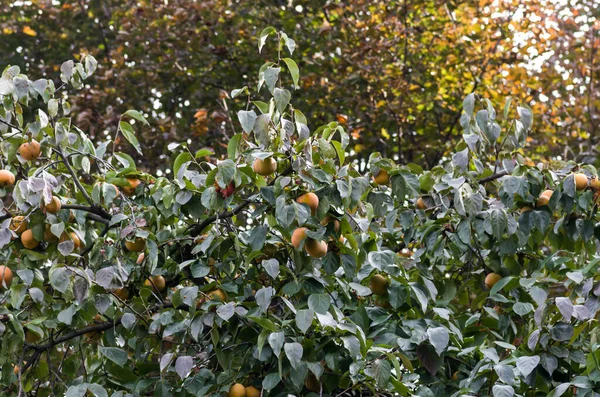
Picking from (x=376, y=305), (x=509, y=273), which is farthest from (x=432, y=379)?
(x=509, y=273)

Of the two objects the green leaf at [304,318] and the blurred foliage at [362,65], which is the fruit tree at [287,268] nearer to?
the green leaf at [304,318]

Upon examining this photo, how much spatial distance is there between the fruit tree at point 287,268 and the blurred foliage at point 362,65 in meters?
3.16

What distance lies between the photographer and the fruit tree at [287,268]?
248cm

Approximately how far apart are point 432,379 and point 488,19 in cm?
427

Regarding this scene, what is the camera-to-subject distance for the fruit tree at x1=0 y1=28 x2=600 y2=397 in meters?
2.48

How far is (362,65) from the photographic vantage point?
6.08 metres

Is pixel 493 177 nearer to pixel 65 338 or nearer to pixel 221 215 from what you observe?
pixel 221 215

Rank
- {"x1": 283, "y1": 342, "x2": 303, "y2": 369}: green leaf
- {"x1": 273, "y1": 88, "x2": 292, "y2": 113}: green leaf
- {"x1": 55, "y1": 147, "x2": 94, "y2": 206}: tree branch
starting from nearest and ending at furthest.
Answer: {"x1": 283, "y1": 342, "x2": 303, "y2": 369}: green leaf < {"x1": 273, "y1": 88, "x2": 292, "y2": 113}: green leaf < {"x1": 55, "y1": 147, "x2": 94, "y2": 206}: tree branch

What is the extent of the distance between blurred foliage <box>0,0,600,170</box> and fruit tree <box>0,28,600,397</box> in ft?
10.4

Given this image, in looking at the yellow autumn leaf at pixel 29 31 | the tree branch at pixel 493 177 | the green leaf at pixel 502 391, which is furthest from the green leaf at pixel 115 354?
the yellow autumn leaf at pixel 29 31

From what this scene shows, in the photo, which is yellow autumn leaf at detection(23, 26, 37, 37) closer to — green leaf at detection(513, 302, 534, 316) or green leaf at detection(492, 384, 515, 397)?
green leaf at detection(513, 302, 534, 316)

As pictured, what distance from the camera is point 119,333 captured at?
289 cm

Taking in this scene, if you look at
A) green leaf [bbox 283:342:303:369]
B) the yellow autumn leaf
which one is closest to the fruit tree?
green leaf [bbox 283:342:303:369]

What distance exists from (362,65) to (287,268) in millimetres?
3688
